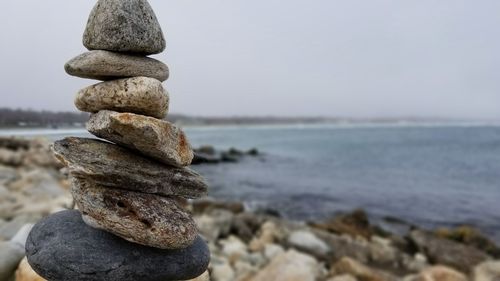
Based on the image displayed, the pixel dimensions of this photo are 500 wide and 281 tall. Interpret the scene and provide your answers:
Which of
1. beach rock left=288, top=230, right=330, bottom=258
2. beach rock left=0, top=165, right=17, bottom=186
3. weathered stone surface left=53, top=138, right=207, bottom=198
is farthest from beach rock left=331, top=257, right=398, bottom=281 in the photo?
beach rock left=0, top=165, right=17, bottom=186

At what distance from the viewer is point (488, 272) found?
873 centimetres

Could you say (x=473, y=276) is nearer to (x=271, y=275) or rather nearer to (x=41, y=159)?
(x=271, y=275)

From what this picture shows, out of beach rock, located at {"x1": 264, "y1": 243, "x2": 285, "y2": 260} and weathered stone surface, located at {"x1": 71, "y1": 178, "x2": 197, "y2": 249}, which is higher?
weathered stone surface, located at {"x1": 71, "y1": 178, "x2": 197, "y2": 249}

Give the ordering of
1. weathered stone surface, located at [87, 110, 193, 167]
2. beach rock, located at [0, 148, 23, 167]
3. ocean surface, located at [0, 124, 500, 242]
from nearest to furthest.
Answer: weathered stone surface, located at [87, 110, 193, 167]
beach rock, located at [0, 148, 23, 167]
ocean surface, located at [0, 124, 500, 242]

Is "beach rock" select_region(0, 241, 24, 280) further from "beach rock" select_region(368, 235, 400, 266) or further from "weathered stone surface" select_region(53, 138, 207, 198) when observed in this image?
"beach rock" select_region(368, 235, 400, 266)

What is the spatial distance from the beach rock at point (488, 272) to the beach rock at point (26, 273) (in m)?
8.27

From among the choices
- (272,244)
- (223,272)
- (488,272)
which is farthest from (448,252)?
(223,272)

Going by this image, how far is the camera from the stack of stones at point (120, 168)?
3484 mm

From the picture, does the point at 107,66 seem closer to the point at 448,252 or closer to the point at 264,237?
the point at 264,237

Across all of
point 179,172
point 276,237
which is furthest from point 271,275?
point 276,237

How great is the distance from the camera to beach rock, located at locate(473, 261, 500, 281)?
8516mm

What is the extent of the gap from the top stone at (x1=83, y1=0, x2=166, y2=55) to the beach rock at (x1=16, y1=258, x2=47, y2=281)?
8.99ft

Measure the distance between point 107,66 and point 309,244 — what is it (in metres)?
8.79

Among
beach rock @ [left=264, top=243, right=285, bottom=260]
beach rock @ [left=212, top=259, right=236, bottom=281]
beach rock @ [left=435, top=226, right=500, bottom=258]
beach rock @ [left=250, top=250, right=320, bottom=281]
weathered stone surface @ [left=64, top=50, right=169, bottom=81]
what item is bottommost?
beach rock @ [left=435, top=226, right=500, bottom=258]
